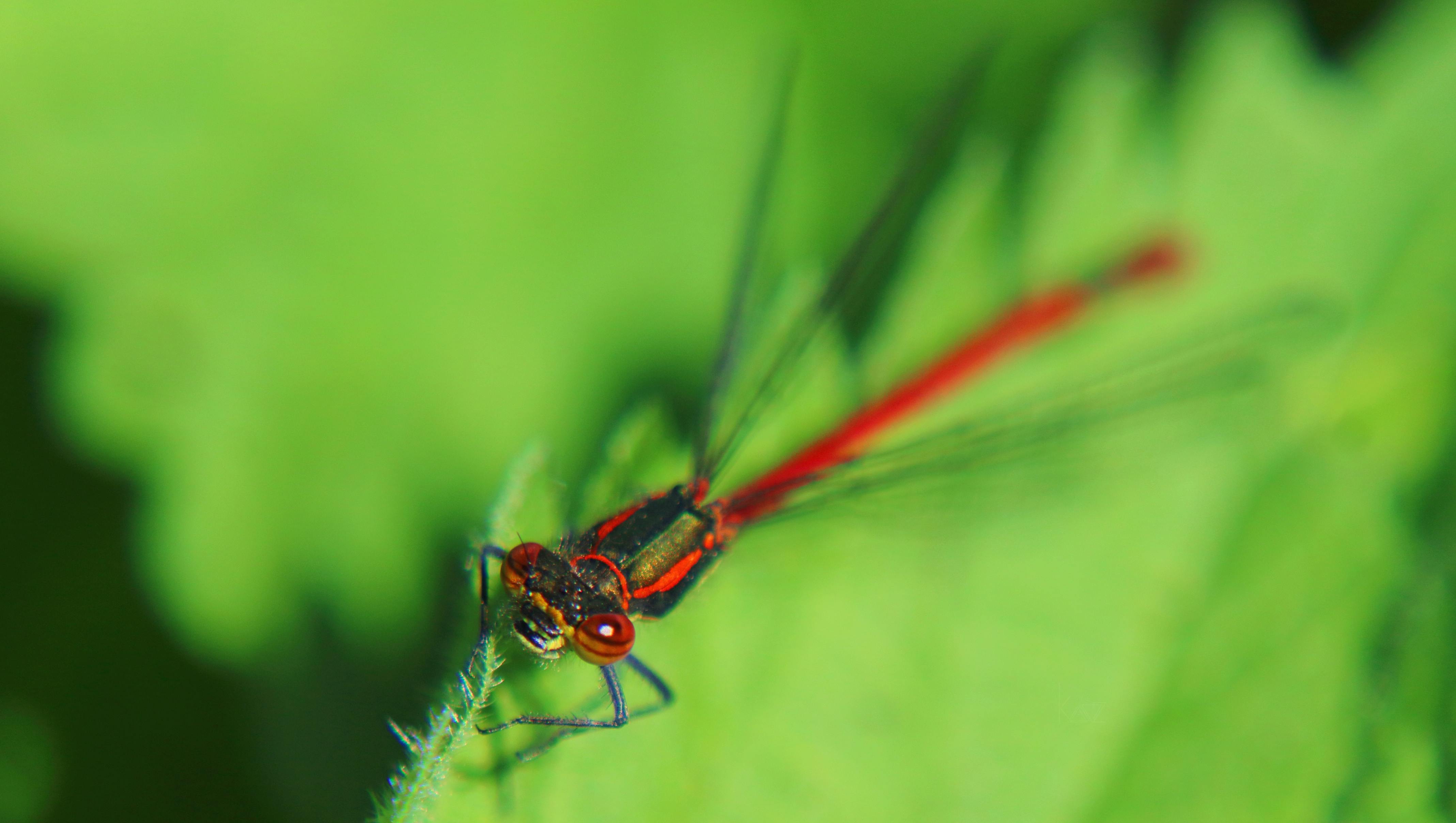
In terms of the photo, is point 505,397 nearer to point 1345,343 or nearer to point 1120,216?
point 1120,216

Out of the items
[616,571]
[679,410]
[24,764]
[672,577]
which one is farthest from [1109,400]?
[24,764]

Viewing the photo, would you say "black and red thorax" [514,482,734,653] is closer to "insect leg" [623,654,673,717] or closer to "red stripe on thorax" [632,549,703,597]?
"red stripe on thorax" [632,549,703,597]

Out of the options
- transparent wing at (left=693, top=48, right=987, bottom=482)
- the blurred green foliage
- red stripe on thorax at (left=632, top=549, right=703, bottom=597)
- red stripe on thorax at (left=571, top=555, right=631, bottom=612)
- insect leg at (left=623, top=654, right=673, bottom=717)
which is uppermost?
transparent wing at (left=693, top=48, right=987, bottom=482)

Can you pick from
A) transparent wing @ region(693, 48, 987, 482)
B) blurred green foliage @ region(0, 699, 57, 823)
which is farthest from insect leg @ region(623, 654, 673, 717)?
blurred green foliage @ region(0, 699, 57, 823)

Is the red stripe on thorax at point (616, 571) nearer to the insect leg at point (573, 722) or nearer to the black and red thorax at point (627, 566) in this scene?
the black and red thorax at point (627, 566)

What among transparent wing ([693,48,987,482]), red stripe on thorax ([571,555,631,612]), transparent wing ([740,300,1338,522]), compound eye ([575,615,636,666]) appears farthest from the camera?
transparent wing ([740,300,1338,522])

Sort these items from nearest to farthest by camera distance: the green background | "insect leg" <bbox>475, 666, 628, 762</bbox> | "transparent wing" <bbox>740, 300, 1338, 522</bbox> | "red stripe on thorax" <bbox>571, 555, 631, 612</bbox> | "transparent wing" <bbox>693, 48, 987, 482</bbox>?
"insect leg" <bbox>475, 666, 628, 762</bbox> → "red stripe on thorax" <bbox>571, 555, 631, 612</bbox> → the green background → "transparent wing" <bbox>693, 48, 987, 482</bbox> → "transparent wing" <bbox>740, 300, 1338, 522</bbox>

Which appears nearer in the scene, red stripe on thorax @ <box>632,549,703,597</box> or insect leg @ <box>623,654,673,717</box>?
insect leg @ <box>623,654,673,717</box>
